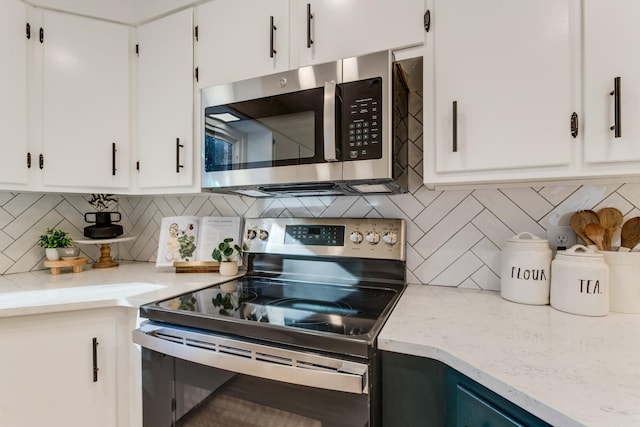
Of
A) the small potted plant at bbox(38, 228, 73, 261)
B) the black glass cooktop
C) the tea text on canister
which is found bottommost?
the black glass cooktop

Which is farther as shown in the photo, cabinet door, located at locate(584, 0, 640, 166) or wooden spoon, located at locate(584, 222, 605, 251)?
wooden spoon, located at locate(584, 222, 605, 251)

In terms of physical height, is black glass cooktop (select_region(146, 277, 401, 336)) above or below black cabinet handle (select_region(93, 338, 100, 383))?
above

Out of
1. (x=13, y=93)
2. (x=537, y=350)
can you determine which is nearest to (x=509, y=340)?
(x=537, y=350)

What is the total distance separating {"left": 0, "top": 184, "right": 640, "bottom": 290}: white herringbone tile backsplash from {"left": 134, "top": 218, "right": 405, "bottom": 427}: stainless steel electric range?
0.11 meters

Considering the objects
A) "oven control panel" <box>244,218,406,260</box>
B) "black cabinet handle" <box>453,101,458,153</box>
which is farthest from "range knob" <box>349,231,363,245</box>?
"black cabinet handle" <box>453,101,458,153</box>

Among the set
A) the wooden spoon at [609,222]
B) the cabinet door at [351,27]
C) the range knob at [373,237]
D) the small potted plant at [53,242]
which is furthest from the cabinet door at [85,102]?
the wooden spoon at [609,222]

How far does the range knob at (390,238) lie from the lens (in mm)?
1287

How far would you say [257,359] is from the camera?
830 millimetres

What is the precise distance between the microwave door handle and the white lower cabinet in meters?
0.99

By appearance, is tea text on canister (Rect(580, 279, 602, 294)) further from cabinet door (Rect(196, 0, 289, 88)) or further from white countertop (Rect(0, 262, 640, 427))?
cabinet door (Rect(196, 0, 289, 88))

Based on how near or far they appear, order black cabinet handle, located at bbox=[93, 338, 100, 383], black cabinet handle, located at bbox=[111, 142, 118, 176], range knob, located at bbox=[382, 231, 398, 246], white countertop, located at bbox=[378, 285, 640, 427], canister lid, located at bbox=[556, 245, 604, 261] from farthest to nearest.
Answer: black cabinet handle, located at bbox=[111, 142, 118, 176] < range knob, located at bbox=[382, 231, 398, 246] < black cabinet handle, located at bbox=[93, 338, 100, 383] < canister lid, located at bbox=[556, 245, 604, 261] < white countertop, located at bbox=[378, 285, 640, 427]

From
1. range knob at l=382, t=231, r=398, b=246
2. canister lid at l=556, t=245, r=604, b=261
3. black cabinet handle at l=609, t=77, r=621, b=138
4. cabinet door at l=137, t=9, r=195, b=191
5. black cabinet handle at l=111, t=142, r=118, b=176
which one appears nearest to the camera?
black cabinet handle at l=609, t=77, r=621, b=138

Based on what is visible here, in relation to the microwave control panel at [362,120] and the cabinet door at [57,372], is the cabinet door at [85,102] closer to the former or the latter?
the cabinet door at [57,372]

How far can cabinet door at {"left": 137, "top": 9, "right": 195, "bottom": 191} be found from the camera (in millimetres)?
1425
